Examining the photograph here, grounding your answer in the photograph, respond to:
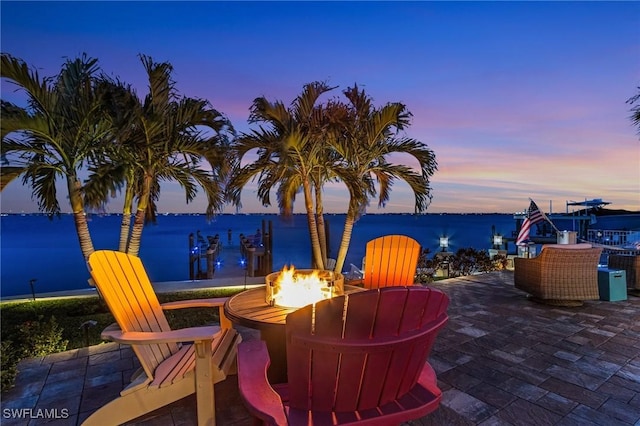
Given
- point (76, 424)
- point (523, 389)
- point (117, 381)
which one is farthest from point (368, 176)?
point (76, 424)

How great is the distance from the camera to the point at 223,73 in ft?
28.7

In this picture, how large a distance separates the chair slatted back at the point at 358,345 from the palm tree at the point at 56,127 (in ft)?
12.0

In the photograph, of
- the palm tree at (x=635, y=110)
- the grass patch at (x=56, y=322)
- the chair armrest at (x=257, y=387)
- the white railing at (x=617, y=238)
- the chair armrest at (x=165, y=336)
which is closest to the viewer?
the chair armrest at (x=257, y=387)

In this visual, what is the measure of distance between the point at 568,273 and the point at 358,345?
485cm

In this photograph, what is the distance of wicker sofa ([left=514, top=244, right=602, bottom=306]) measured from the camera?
14.8ft

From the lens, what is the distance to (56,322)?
392 cm

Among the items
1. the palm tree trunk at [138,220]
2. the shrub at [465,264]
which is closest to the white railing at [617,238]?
the shrub at [465,264]

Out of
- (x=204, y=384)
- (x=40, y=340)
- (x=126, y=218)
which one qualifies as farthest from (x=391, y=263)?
(x=126, y=218)

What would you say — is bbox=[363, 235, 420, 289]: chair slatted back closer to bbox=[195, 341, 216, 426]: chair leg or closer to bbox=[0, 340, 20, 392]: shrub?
bbox=[195, 341, 216, 426]: chair leg

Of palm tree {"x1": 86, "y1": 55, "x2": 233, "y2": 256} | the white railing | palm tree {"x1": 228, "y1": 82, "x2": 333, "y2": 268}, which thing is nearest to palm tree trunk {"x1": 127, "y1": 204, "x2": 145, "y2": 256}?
palm tree {"x1": 86, "y1": 55, "x2": 233, "y2": 256}

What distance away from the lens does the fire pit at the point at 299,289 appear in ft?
7.98

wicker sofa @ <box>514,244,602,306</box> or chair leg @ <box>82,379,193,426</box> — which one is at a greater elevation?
wicker sofa @ <box>514,244,602,306</box>

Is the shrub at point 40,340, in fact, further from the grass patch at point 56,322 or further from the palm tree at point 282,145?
the palm tree at point 282,145

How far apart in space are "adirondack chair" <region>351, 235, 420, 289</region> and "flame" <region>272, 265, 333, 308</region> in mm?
1176
